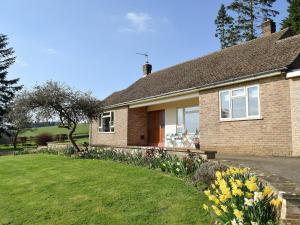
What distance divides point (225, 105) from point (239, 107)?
33.4 inches

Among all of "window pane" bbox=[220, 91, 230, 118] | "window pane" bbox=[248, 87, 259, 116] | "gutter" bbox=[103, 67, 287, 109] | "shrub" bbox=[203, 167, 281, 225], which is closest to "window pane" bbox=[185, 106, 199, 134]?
"gutter" bbox=[103, 67, 287, 109]

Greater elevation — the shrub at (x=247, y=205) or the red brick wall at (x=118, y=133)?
the red brick wall at (x=118, y=133)

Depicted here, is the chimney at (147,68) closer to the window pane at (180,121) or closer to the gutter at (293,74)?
the window pane at (180,121)

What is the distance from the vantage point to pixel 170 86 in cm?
1967

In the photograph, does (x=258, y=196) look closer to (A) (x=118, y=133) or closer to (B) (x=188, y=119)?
(B) (x=188, y=119)

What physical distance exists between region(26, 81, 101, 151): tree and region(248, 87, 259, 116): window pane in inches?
365

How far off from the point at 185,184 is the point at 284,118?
6290 millimetres

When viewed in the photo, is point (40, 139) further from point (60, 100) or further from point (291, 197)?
point (291, 197)

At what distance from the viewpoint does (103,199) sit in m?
7.83

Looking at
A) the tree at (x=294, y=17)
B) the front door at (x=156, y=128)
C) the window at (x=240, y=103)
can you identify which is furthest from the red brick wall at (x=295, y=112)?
the tree at (x=294, y=17)

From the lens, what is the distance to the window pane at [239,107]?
14258mm

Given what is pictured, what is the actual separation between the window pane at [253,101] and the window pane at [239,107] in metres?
0.29

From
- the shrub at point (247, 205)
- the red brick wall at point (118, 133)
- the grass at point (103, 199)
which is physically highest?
the red brick wall at point (118, 133)

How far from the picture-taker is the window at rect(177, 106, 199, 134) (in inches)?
734
